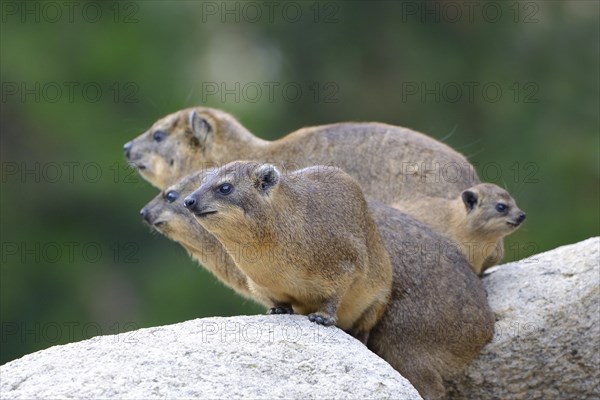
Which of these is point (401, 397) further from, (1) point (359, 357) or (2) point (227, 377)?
(2) point (227, 377)

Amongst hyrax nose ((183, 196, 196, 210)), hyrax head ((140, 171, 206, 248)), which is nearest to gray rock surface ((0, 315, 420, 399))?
hyrax nose ((183, 196, 196, 210))

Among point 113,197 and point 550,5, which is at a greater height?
point 550,5

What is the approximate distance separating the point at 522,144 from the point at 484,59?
8.55 feet

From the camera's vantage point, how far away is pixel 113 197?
30.7 meters

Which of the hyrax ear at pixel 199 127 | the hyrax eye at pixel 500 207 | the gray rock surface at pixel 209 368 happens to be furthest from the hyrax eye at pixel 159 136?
the gray rock surface at pixel 209 368

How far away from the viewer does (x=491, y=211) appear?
14570 millimetres

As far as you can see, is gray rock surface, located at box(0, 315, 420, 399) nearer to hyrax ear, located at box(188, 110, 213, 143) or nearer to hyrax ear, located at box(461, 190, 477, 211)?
hyrax ear, located at box(461, 190, 477, 211)

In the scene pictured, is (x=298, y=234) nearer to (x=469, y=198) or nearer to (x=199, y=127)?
(x=469, y=198)

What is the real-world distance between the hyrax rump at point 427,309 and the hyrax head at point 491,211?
1522 millimetres

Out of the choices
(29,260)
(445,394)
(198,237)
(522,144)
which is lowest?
(29,260)

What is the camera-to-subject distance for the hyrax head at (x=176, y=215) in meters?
13.6

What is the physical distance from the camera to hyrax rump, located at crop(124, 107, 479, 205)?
15273mm

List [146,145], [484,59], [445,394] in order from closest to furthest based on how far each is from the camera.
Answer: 1. [445,394]
2. [146,145]
3. [484,59]

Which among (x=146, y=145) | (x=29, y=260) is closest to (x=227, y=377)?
(x=146, y=145)
